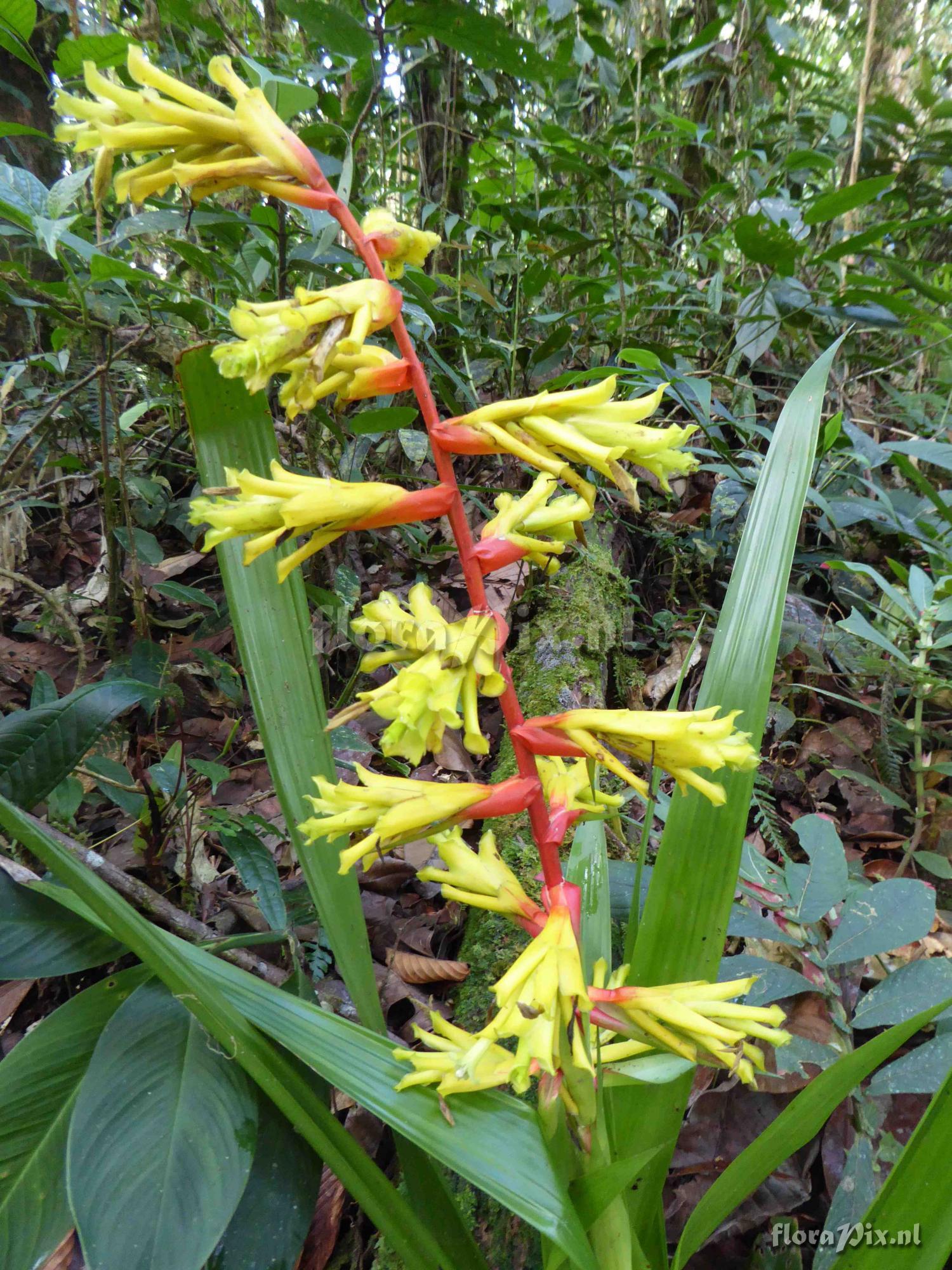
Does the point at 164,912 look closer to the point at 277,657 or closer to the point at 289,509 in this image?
the point at 277,657

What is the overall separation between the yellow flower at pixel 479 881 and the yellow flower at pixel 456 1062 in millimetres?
132

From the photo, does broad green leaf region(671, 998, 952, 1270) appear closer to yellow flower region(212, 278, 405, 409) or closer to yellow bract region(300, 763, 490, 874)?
yellow bract region(300, 763, 490, 874)

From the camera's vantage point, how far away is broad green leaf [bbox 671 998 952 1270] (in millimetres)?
652

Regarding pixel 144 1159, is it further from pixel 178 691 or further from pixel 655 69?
pixel 655 69

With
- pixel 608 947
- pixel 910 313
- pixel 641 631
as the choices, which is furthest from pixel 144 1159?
pixel 910 313

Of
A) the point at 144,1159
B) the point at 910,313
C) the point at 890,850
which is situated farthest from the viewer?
the point at 910,313

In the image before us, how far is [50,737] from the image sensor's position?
112 centimetres

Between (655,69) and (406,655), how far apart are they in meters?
3.64

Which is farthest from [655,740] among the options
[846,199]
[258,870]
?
[846,199]

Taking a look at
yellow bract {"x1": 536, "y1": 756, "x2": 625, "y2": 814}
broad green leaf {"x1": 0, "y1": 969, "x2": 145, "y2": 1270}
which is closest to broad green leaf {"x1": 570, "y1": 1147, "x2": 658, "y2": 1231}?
yellow bract {"x1": 536, "y1": 756, "x2": 625, "y2": 814}

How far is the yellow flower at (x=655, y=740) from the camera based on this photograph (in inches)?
28.8

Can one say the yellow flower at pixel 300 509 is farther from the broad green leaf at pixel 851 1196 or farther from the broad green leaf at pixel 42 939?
the broad green leaf at pixel 851 1196

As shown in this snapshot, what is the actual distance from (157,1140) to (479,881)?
1.43 ft

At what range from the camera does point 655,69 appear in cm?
320
